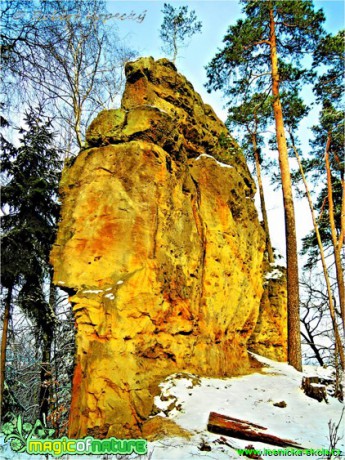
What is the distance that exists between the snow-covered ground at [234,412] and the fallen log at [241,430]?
11cm

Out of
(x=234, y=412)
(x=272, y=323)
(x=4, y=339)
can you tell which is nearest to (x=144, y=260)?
(x=234, y=412)

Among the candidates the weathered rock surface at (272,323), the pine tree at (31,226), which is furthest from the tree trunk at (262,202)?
the pine tree at (31,226)

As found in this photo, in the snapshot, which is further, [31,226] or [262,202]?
[262,202]

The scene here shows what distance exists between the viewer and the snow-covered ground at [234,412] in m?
4.62

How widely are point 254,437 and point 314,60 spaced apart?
11570 millimetres

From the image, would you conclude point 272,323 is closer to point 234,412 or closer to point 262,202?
point 262,202

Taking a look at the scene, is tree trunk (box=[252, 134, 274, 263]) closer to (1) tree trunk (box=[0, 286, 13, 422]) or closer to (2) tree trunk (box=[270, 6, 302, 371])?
(2) tree trunk (box=[270, 6, 302, 371])

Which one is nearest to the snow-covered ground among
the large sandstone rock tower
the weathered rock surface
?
the large sandstone rock tower

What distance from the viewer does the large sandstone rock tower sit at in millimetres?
6285

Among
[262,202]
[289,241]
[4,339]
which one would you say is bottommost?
[4,339]

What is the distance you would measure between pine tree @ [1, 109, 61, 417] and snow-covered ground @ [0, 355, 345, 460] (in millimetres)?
5836

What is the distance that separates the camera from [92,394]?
6000 mm

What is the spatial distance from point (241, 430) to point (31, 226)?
9.15 meters

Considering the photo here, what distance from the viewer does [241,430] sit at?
5082mm
